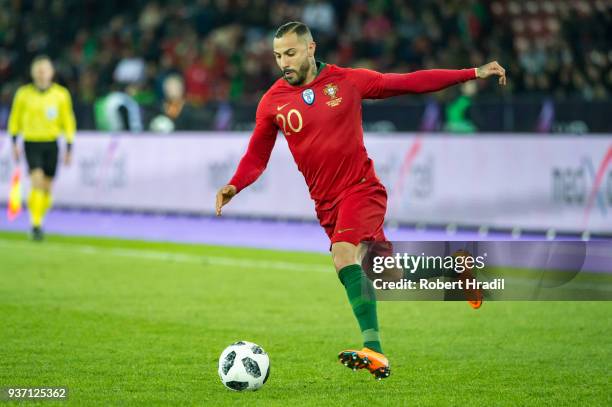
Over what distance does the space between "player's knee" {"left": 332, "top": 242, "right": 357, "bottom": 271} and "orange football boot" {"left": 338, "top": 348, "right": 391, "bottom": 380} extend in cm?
61

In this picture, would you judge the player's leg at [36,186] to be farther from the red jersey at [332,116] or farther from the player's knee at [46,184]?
the red jersey at [332,116]

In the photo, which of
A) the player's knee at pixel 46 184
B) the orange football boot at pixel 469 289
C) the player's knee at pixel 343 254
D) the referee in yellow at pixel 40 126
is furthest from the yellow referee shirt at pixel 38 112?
the player's knee at pixel 343 254

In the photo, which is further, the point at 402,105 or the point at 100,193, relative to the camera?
the point at 100,193

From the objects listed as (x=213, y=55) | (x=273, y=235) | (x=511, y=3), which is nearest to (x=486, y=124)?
(x=273, y=235)

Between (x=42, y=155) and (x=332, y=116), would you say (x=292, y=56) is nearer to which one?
(x=332, y=116)

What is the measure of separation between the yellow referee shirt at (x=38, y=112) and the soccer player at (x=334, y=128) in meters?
9.83

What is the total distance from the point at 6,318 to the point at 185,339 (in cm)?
181

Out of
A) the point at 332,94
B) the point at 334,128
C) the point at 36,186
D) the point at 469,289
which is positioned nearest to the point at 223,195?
the point at 334,128

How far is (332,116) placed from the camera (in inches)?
304

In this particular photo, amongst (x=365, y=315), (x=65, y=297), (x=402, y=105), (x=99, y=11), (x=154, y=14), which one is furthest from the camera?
(x=99, y=11)

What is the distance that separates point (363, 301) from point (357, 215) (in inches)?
23.3

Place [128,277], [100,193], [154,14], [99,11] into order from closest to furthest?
[128,277] < [100,193] < [154,14] < [99,11]

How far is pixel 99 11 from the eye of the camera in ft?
99.2

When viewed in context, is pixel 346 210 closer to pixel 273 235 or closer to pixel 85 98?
pixel 273 235
